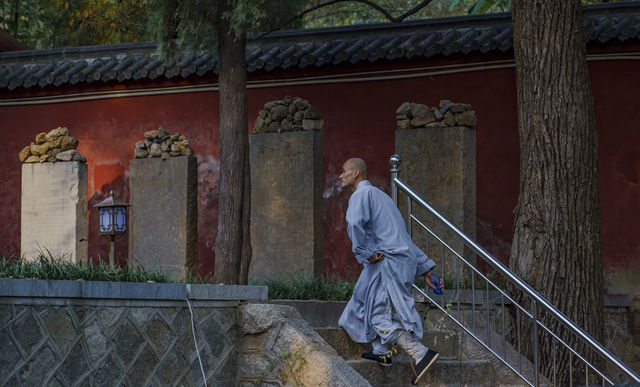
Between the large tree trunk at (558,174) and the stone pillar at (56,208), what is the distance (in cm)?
517

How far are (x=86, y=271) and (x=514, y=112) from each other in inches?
295

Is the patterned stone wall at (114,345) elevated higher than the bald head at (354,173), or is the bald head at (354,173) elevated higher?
the bald head at (354,173)

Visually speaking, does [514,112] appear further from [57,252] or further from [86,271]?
[86,271]

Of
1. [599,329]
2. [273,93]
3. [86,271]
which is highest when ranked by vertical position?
[273,93]

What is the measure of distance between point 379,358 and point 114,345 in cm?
185

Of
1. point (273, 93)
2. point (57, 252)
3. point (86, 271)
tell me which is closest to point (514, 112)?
point (273, 93)

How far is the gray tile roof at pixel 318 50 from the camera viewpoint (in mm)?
12430

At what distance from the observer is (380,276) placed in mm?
7000

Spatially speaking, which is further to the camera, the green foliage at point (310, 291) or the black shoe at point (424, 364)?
the green foliage at point (310, 291)

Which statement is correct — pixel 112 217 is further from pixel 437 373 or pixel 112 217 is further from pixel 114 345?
pixel 437 373

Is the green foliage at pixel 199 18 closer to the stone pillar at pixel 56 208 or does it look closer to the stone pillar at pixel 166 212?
the stone pillar at pixel 166 212

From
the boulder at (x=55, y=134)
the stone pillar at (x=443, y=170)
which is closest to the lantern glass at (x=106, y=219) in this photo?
the boulder at (x=55, y=134)

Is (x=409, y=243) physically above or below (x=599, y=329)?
above

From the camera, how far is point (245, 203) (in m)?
10.1
